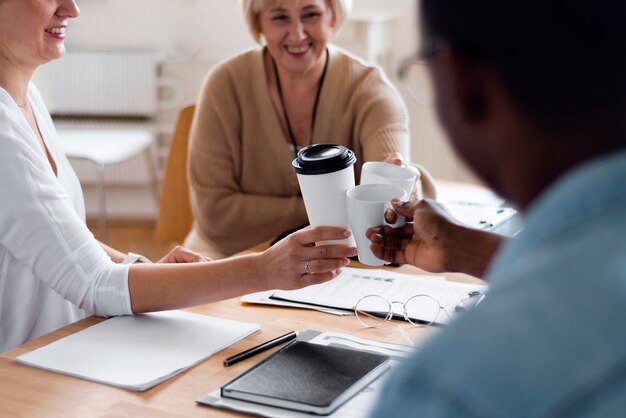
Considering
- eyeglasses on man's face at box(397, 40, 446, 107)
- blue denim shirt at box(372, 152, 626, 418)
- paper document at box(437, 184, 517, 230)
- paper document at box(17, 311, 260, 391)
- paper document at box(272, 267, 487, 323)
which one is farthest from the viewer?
paper document at box(437, 184, 517, 230)

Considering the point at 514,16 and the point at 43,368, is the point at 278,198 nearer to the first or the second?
the point at 43,368

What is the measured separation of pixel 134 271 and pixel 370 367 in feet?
1.65

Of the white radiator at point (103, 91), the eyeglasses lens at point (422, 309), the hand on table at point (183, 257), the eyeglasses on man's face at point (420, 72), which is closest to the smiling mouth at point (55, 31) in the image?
the hand on table at point (183, 257)

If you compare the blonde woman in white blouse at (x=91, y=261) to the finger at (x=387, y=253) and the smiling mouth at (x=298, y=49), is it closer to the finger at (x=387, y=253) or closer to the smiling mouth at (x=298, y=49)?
the finger at (x=387, y=253)

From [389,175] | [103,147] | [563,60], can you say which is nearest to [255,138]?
[389,175]

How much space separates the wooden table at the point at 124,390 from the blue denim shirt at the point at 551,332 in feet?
2.14

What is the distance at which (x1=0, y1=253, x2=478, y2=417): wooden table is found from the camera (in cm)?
113

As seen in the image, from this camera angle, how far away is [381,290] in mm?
1622

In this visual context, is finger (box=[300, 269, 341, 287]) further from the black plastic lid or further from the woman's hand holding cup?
the black plastic lid

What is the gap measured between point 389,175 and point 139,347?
54cm

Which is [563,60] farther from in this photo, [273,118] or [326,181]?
[273,118]

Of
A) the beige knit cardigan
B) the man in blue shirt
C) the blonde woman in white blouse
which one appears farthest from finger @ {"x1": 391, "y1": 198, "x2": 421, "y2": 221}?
the beige knit cardigan

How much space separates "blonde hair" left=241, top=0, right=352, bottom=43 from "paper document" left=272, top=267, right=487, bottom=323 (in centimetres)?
98

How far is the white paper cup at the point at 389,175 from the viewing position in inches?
58.7
